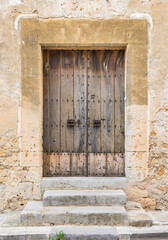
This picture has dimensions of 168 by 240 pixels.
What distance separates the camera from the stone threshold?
8.20ft

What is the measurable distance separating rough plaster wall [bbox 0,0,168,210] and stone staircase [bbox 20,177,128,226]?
0.86 ft

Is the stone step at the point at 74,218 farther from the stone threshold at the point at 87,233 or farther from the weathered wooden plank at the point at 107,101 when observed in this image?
the weathered wooden plank at the point at 107,101

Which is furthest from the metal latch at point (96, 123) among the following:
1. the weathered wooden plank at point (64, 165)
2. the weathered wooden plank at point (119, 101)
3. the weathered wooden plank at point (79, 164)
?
the weathered wooden plank at point (64, 165)

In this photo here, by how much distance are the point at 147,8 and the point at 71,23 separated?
1.14 m

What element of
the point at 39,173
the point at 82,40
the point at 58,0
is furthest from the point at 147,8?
the point at 39,173

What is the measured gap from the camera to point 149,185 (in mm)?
3207

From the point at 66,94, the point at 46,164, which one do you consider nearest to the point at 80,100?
the point at 66,94

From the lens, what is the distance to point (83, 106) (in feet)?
11.2

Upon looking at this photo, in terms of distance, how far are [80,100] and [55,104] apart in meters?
0.40

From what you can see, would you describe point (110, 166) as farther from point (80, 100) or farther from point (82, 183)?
point (80, 100)

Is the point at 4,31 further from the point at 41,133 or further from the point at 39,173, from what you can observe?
the point at 39,173

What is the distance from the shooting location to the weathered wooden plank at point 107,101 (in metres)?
3.43

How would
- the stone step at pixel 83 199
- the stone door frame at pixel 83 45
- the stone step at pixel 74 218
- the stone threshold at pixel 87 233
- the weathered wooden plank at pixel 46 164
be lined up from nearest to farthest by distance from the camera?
the stone threshold at pixel 87 233, the stone step at pixel 74 218, the stone step at pixel 83 199, the stone door frame at pixel 83 45, the weathered wooden plank at pixel 46 164

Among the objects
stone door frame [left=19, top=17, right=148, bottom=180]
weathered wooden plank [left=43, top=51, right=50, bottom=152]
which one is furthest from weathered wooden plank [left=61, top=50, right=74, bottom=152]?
stone door frame [left=19, top=17, right=148, bottom=180]
